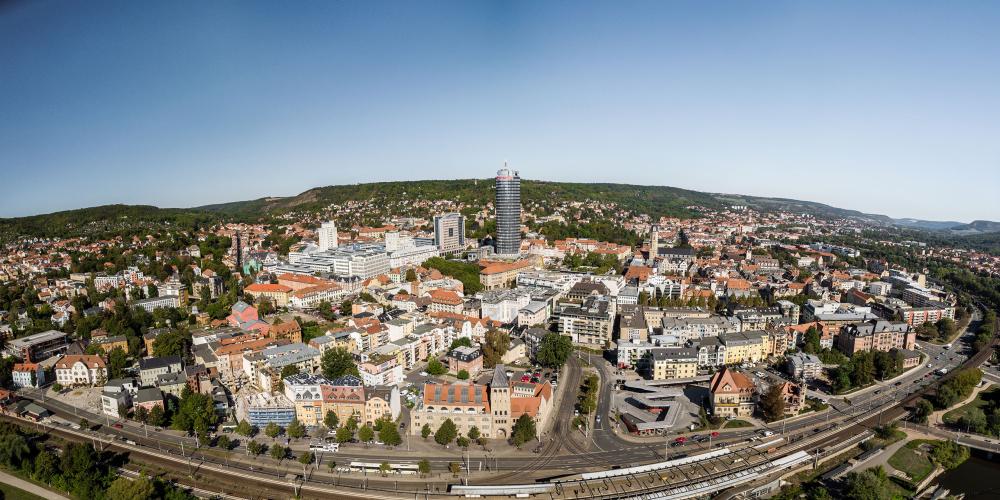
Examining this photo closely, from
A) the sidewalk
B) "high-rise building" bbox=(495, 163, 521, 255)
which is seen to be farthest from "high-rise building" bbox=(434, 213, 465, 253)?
the sidewalk

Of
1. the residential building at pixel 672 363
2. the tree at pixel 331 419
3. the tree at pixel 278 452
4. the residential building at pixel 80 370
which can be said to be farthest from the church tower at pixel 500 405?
the residential building at pixel 80 370

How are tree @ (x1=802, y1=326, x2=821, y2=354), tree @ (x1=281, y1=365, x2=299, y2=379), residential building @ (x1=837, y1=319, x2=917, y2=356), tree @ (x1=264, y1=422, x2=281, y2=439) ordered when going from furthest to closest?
1. residential building @ (x1=837, y1=319, x2=917, y2=356)
2. tree @ (x1=802, y1=326, x2=821, y2=354)
3. tree @ (x1=281, y1=365, x2=299, y2=379)
4. tree @ (x1=264, y1=422, x2=281, y2=439)

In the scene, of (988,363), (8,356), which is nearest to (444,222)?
(8,356)

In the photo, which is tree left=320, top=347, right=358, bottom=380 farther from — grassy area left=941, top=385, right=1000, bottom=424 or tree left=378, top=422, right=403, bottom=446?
grassy area left=941, top=385, right=1000, bottom=424

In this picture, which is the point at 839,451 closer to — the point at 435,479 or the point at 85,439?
the point at 435,479

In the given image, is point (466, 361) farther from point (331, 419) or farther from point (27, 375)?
point (27, 375)
